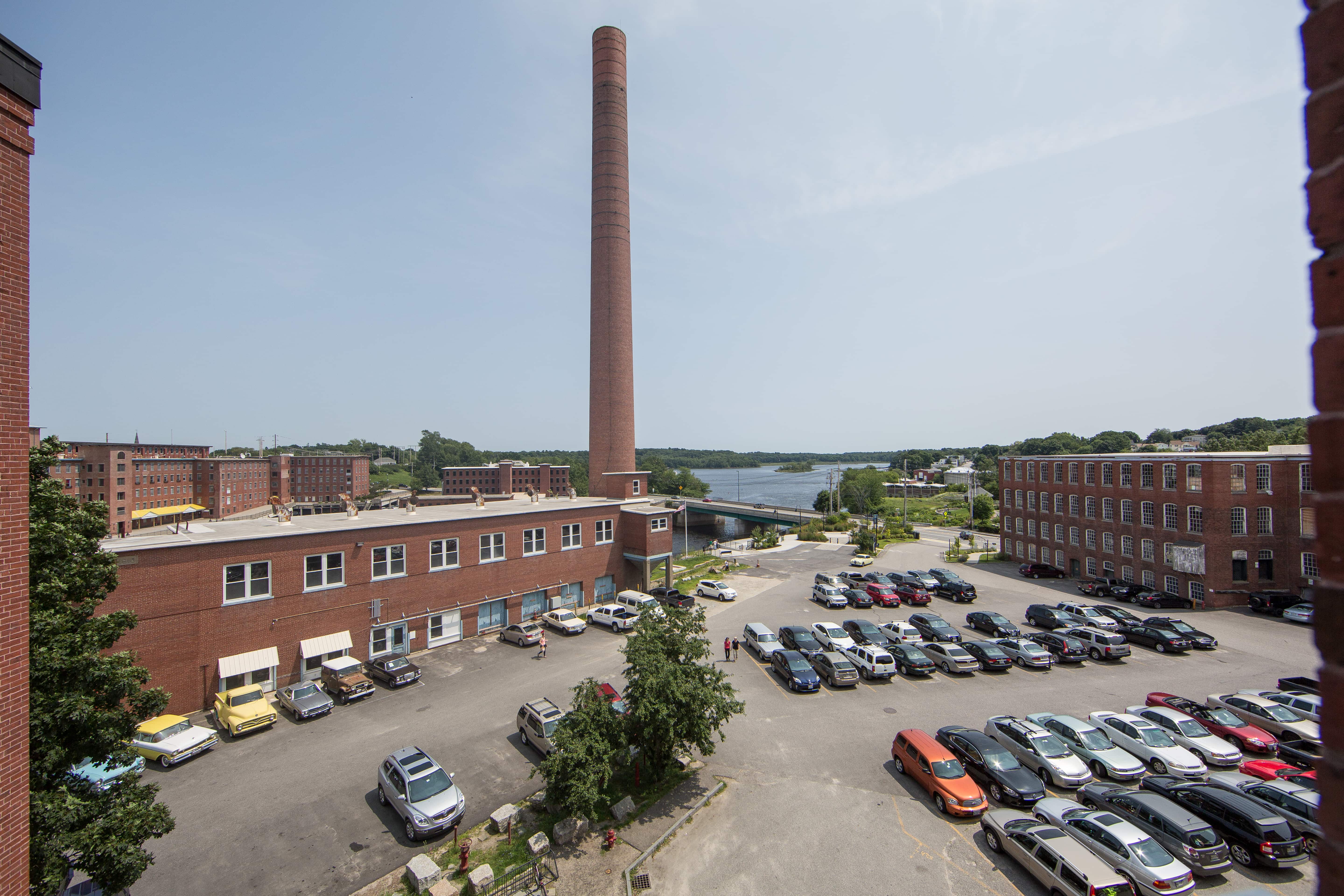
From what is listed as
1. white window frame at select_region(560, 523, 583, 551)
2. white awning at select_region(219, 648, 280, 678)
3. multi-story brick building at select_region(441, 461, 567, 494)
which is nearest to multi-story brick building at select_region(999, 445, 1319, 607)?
white window frame at select_region(560, 523, 583, 551)

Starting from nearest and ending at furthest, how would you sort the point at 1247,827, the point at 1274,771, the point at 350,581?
the point at 1247,827 → the point at 1274,771 → the point at 350,581

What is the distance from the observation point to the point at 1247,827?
13648 millimetres

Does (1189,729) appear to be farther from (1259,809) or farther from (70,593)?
(70,593)

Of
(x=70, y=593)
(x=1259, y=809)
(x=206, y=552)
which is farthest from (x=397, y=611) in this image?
(x=1259, y=809)

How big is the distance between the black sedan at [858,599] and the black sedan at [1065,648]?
10.7 metres

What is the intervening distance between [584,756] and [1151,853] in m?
12.6

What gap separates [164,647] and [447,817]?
606 inches

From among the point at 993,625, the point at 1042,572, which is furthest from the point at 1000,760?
the point at 1042,572

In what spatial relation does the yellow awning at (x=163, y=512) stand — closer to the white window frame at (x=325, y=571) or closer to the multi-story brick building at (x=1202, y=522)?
the white window frame at (x=325, y=571)

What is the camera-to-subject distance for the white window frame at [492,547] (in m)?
32.8

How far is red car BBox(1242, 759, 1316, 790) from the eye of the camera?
53.1 ft

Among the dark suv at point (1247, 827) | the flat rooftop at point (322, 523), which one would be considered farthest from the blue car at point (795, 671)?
the flat rooftop at point (322, 523)

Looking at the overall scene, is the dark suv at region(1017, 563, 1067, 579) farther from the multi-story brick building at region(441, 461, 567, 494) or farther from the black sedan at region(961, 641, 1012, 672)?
the multi-story brick building at region(441, 461, 567, 494)

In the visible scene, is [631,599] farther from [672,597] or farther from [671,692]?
[671,692]
